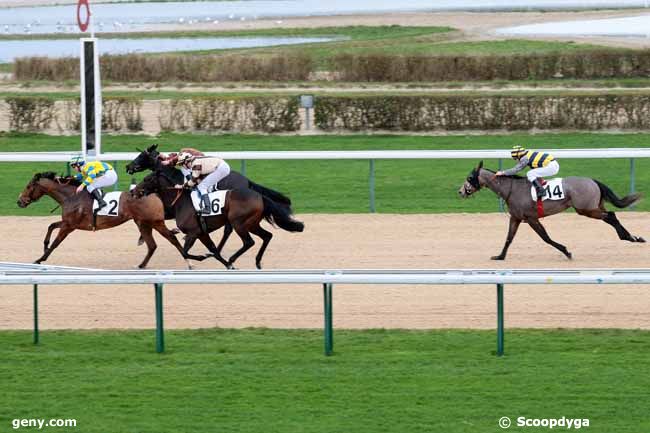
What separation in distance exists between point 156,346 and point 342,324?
1.59 m

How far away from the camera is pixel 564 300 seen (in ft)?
34.7

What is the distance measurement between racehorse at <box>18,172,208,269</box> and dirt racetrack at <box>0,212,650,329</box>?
1.18ft

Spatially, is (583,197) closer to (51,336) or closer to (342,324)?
(342,324)

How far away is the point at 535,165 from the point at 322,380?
5.43 meters

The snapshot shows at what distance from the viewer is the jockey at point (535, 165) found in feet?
41.4

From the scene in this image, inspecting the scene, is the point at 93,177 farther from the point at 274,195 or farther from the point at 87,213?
the point at 274,195

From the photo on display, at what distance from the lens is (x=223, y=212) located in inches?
481

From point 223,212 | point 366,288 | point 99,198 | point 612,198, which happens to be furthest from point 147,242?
point 612,198

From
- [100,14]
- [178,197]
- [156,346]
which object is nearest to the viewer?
[156,346]

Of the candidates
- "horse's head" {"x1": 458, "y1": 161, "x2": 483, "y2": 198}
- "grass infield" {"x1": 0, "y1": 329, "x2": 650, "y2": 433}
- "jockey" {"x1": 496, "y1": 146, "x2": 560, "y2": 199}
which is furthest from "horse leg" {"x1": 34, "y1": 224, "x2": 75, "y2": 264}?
"jockey" {"x1": 496, "y1": 146, "x2": 560, "y2": 199}

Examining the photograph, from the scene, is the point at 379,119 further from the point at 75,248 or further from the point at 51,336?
the point at 51,336

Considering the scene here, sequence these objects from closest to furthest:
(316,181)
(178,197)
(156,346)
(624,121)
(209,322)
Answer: (156,346), (209,322), (178,197), (316,181), (624,121)

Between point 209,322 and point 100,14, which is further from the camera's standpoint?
point 100,14

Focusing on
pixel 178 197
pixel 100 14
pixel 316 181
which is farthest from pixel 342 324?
pixel 100 14
